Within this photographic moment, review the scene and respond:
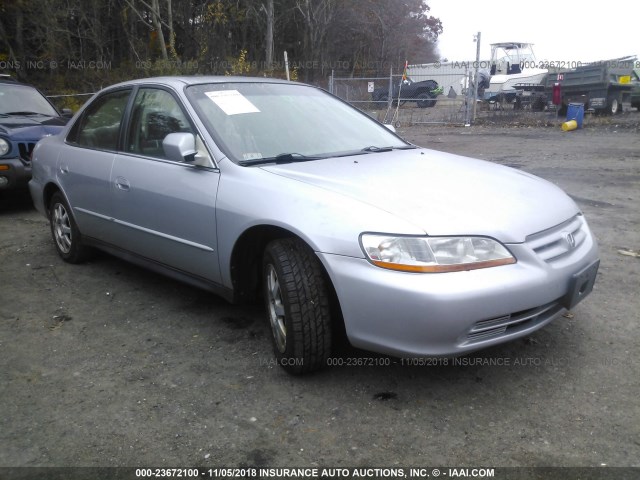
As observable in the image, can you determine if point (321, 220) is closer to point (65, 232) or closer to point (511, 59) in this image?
point (65, 232)

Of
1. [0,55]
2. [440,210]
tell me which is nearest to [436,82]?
[0,55]

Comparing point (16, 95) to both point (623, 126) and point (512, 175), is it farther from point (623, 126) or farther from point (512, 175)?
point (623, 126)

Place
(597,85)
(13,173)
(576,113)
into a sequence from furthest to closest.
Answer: (597,85) → (576,113) → (13,173)

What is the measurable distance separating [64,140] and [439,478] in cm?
420

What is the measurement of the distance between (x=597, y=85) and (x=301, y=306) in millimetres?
17880

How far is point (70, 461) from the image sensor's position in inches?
93.9

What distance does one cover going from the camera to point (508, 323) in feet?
8.50

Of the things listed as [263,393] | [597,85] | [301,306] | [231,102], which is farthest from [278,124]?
[597,85]

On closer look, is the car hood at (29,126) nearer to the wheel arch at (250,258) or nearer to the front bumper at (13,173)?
the front bumper at (13,173)

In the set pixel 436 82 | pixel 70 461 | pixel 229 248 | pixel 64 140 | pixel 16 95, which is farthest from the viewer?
pixel 436 82

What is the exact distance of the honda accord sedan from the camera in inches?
98.9

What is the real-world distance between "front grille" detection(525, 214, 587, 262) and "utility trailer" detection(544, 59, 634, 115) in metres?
16.6

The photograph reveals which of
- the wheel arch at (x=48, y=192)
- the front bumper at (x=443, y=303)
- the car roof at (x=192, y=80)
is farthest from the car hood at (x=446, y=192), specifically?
the wheel arch at (x=48, y=192)

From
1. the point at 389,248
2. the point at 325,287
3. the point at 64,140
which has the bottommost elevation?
the point at 325,287
